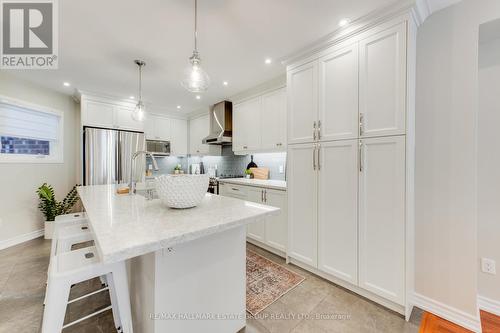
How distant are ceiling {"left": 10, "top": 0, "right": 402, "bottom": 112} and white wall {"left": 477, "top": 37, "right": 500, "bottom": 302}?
1004mm

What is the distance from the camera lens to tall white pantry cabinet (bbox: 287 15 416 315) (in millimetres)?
1588

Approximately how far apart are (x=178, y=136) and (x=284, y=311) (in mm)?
4289

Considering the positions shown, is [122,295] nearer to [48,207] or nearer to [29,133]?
[48,207]

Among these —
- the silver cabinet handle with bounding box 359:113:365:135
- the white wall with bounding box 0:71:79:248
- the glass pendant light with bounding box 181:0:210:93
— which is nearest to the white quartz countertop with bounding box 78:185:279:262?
the glass pendant light with bounding box 181:0:210:93

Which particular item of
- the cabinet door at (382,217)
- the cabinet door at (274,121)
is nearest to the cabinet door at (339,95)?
the cabinet door at (382,217)

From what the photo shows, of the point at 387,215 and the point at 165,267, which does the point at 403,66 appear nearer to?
the point at 387,215

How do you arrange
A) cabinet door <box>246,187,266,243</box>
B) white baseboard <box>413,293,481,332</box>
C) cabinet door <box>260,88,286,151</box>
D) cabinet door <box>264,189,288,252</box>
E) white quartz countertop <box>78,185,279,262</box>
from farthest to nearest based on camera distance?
1. cabinet door <box>260,88,286,151</box>
2. cabinet door <box>246,187,266,243</box>
3. cabinet door <box>264,189,288,252</box>
4. white baseboard <box>413,293,481,332</box>
5. white quartz countertop <box>78,185,279,262</box>

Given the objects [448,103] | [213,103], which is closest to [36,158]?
[213,103]

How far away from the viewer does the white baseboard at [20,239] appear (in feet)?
9.43

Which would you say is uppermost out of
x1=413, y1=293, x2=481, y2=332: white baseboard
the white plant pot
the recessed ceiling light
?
the recessed ceiling light

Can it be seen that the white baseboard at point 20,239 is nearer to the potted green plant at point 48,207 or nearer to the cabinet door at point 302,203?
the potted green plant at point 48,207

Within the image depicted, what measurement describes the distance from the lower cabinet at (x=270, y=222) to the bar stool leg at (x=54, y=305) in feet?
6.35

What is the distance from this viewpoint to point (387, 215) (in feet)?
5.46

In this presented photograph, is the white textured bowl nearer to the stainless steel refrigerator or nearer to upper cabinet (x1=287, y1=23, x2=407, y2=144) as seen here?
upper cabinet (x1=287, y1=23, x2=407, y2=144)
